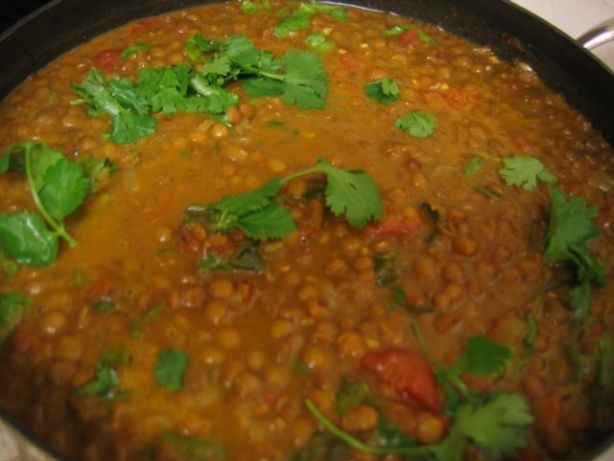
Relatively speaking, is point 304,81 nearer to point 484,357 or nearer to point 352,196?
point 352,196

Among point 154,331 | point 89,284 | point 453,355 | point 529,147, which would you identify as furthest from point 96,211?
point 529,147

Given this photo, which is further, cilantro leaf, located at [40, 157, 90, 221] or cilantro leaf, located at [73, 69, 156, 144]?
cilantro leaf, located at [73, 69, 156, 144]

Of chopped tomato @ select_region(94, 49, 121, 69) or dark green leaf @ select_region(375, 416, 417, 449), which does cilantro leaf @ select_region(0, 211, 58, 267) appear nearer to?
chopped tomato @ select_region(94, 49, 121, 69)

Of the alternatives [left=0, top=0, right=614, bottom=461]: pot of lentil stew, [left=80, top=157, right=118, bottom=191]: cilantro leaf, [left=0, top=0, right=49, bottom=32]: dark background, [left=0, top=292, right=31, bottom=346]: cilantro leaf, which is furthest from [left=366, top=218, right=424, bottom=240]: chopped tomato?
[left=0, top=0, right=49, bottom=32]: dark background

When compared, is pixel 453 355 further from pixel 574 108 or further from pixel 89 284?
pixel 574 108

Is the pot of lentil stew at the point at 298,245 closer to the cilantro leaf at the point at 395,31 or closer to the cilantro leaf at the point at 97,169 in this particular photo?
the cilantro leaf at the point at 97,169

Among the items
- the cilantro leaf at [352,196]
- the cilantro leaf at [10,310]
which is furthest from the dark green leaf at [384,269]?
the cilantro leaf at [10,310]

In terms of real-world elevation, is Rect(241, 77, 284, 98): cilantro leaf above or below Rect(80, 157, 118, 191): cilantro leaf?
above
